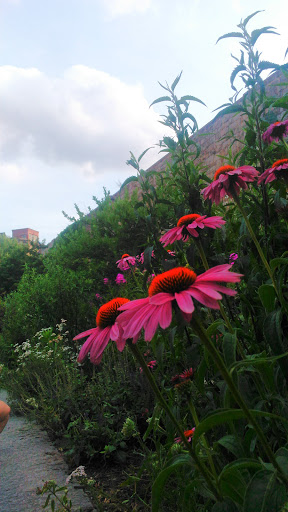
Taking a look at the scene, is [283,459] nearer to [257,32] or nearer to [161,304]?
[161,304]

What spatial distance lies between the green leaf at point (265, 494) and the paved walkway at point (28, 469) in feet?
4.42

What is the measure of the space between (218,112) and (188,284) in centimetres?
124

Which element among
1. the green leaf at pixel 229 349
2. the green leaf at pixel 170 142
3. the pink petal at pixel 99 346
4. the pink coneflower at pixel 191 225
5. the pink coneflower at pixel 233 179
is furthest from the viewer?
the green leaf at pixel 170 142

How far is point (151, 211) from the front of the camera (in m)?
2.00

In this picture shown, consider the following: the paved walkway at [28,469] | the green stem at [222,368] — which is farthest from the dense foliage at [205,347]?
the paved walkway at [28,469]

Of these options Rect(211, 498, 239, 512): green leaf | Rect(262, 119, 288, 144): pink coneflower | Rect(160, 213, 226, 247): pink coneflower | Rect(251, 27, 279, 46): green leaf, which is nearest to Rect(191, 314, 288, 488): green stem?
Rect(211, 498, 239, 512): green leaf

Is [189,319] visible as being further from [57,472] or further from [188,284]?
[57,472]

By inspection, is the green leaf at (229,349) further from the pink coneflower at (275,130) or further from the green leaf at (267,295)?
the pink coneflower at (275,130)

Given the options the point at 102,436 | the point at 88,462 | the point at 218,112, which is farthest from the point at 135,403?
the point at 218,112

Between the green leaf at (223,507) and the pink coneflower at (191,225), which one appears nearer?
the green leaf at (223,507)

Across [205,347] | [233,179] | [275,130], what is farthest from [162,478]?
[275,130]

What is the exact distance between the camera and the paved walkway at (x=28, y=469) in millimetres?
1949

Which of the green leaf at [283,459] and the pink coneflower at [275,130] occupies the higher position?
the pink coneflower at [275,130]

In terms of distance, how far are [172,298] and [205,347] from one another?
0.93ft
